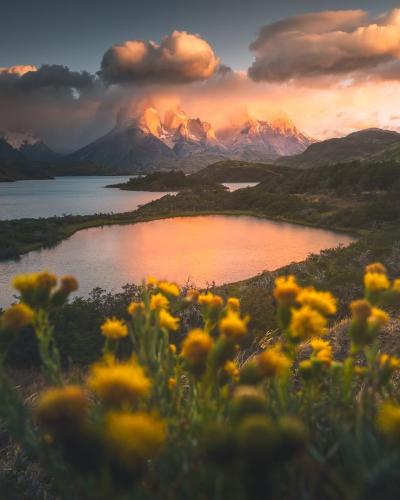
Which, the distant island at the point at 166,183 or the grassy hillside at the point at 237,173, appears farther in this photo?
the grassy hillside at the point at 237,173

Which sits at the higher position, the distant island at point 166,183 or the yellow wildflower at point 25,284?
the distant island at point 166,183

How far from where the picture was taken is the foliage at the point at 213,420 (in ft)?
3.61

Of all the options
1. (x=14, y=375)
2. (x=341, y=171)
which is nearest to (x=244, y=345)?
(x=14, y=375)

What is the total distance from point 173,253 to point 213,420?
2857cm

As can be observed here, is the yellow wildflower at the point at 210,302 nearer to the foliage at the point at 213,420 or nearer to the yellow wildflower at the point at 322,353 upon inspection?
the foliage at the point at 213,420

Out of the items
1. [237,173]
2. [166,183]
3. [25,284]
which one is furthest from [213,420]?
[237,173]

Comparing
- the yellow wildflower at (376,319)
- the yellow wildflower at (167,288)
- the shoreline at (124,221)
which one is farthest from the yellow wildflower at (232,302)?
the shoreline at (124,221)

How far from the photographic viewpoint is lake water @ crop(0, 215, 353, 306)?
2366 cm

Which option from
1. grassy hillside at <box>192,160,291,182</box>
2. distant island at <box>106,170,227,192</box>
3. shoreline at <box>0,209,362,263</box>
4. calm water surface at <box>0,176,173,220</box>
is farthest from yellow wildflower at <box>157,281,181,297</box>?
grassy hillside at <box>192,160,291,182</box>

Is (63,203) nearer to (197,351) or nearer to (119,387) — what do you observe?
(197,351)

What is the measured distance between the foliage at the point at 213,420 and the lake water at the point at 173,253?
1907 cm

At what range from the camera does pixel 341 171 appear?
65.6 m

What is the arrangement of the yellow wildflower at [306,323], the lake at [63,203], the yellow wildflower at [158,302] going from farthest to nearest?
the lake at [63,203] → the yellow wildflower at [158,302] → the yellow wildflower at [306,323]

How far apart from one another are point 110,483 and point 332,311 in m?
1.36
